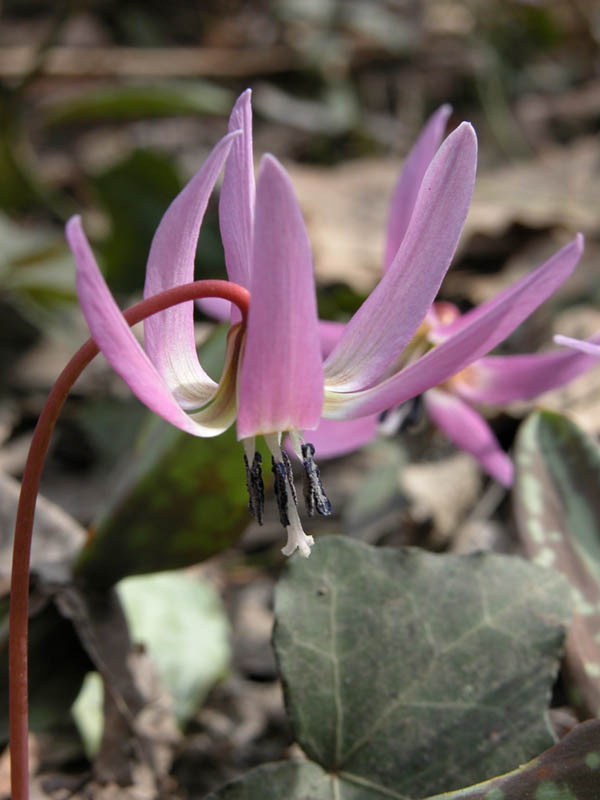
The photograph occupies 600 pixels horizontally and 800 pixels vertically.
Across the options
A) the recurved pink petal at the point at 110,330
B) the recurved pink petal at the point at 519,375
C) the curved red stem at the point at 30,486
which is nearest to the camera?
the recurved pink petal at the point at 110,330

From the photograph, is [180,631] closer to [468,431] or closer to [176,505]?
[176,505]

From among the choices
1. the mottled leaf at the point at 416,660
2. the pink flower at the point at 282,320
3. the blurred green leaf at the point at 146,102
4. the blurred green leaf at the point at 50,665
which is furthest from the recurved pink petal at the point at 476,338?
the blurred green leaf at the point at 146,102

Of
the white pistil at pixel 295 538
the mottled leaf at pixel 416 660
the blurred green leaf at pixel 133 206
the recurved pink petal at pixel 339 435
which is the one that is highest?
the blurred green leaf at pixel 133 206

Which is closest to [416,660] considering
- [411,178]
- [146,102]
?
[411,178]

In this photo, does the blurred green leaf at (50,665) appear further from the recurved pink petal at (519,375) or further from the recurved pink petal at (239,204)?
the recurved pink petal at (519,375)

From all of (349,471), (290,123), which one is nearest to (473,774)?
(349,471)

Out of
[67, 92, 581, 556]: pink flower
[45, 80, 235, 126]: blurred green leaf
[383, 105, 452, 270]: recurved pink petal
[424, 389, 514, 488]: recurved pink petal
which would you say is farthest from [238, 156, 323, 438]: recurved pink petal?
[45, 80, 235, 126]: blurred green leaf
